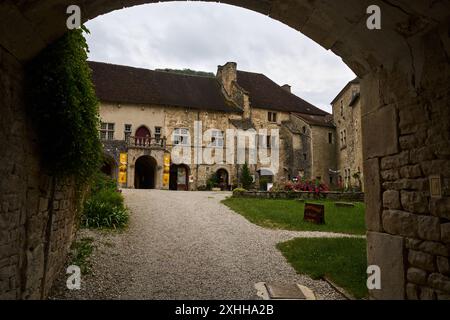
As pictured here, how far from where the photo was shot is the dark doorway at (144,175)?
26.8 metres

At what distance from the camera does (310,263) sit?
22.2 feet

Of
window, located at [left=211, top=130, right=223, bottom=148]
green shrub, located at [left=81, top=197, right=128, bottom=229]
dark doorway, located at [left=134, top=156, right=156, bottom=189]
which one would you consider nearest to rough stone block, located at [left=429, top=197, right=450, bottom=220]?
green shrub, located at [left=81, top=197, right=128, bottom=229]

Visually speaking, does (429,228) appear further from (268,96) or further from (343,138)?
(268,96)

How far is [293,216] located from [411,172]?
9169mm

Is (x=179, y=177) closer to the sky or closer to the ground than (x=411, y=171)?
closer to the sky

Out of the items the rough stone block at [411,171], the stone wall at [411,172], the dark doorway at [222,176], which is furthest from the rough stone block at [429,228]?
the dark doorway at [222,176]

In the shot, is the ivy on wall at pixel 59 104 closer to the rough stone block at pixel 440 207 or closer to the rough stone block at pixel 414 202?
the rough stone block at pixel 414 202

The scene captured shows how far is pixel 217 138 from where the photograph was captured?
28547mm

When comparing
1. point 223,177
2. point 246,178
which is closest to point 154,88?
point 223,177

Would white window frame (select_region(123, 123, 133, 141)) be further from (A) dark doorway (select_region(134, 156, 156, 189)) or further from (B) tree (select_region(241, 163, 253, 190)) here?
(B) tree (select_region(241, 163, 253, 190))

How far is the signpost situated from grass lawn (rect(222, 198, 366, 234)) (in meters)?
0.22
